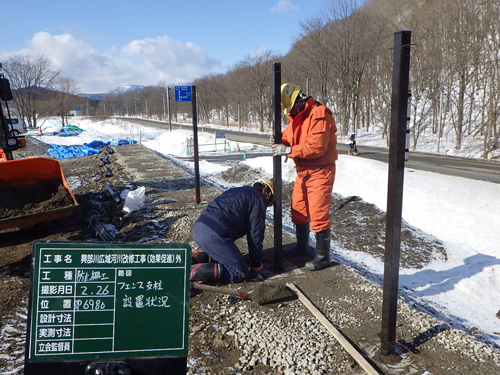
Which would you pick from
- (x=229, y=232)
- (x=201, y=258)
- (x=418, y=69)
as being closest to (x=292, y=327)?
(x=229, y=232)

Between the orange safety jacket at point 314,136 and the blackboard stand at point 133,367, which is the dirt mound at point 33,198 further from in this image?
the blackboard stand at point 133,367

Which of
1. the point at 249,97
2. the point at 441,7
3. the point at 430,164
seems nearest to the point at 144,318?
the point at 430,164

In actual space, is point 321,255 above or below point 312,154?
below

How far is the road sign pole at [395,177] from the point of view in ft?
8.02

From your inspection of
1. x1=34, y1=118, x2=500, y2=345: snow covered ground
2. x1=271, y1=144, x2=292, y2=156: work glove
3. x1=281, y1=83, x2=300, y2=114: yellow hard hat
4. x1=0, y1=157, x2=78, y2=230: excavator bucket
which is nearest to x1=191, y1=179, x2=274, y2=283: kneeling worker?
x1=271, y1=144, x2=292, y2=156: work glove

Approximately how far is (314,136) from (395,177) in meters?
1.59

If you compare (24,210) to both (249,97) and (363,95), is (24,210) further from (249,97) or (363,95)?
(249,97)

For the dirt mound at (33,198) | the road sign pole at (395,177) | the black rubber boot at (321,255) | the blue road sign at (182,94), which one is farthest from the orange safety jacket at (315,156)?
the blue road sign at (182,94)

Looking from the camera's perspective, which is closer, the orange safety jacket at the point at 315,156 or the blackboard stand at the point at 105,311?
the blackboard stand at the point at 105,311

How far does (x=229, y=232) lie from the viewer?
13.6 ft

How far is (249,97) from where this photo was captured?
5678 cm

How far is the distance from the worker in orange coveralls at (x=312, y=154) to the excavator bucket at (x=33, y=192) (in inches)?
160

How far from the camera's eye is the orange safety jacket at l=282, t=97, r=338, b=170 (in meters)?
4.09

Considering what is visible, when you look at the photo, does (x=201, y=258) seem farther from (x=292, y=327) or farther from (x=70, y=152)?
(x=70, y=152)
